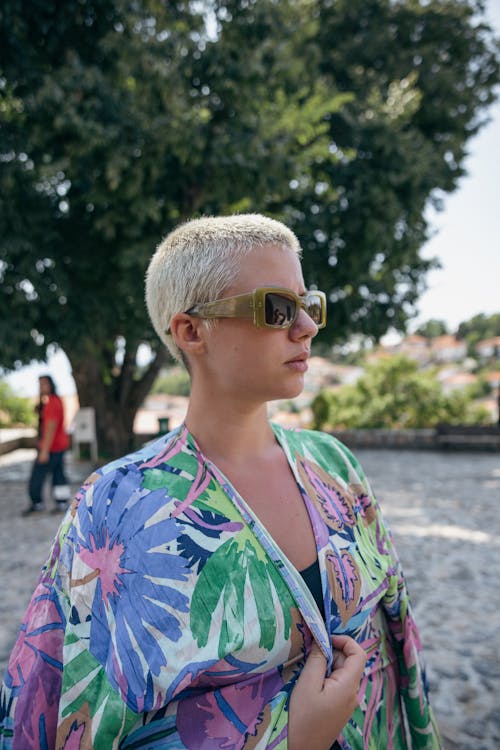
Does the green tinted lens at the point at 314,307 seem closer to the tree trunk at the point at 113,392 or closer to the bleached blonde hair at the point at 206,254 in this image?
the bleached blonde hair at the point at 206,254

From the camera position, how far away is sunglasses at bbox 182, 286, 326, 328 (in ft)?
4.25

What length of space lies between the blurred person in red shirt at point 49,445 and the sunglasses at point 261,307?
6.55 meters

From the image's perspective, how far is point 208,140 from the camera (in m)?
7.69

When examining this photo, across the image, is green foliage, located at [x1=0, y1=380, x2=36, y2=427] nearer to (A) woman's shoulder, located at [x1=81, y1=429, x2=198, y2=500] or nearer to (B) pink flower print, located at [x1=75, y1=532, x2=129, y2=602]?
(A) woman's shoulder, located at [x1=81, y1=429, x2=198, y2=500]

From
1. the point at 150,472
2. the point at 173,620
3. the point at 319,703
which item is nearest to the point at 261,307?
the point at 150,472

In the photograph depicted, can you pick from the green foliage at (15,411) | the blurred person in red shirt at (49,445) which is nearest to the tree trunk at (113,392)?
the blurred person in red shirt at (49,445)

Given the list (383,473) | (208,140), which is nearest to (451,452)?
(383,473)

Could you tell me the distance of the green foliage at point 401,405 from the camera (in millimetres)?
15906

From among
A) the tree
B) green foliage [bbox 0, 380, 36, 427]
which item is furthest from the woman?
green foliage [bbox 0, 380, 36, 427]

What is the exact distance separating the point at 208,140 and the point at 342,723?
7.68 m

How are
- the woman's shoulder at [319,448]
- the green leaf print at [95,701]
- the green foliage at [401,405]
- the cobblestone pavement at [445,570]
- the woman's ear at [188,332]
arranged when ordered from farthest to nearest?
the green foliage at [401,405] → the cobblestone pavement at [445,570] → the woman's shoulder at [319,448] → the woman's ear at [188,332] → the green leaf print at [95,701]

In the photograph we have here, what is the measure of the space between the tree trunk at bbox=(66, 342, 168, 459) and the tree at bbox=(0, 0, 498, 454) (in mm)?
163

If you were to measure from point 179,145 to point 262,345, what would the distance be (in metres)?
6.81

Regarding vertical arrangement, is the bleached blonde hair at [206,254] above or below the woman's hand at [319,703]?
above
